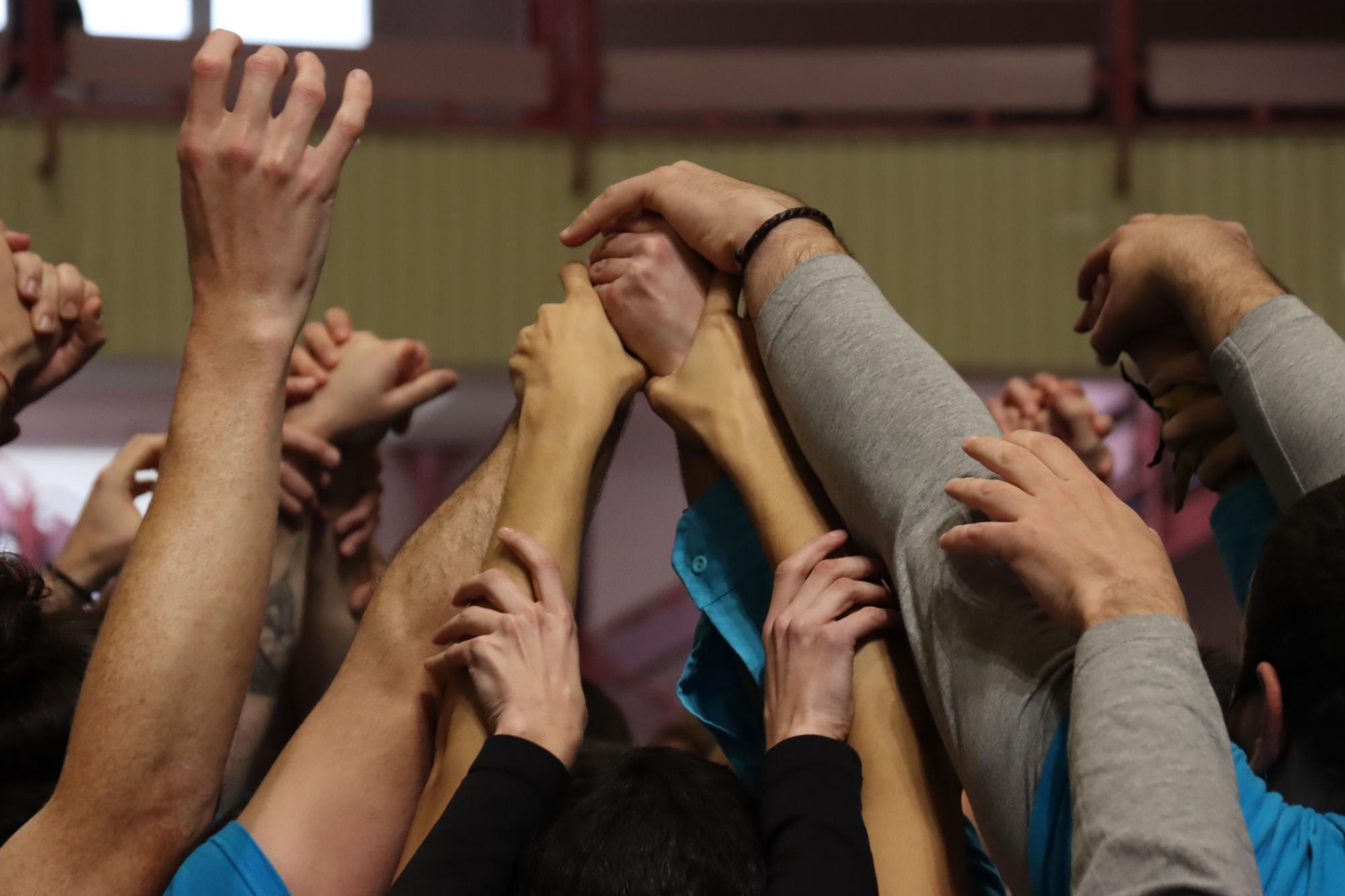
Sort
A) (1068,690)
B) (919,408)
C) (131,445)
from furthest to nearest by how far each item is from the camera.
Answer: (131,445) → (919,408) → (1068,690)

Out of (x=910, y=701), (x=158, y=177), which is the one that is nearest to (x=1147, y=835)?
(x=910, y=701)

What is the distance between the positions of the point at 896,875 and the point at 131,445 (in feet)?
3.95

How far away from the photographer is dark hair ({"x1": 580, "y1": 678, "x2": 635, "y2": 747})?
1.31 metres

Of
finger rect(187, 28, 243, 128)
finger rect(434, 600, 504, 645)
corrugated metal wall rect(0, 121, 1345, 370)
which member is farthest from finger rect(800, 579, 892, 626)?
corrugated metal wall rect(0, 121, 1345, 370)

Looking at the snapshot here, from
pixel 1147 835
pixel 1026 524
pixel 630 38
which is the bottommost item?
pixel 1147 835

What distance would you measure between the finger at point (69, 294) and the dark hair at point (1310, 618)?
3.43 feet

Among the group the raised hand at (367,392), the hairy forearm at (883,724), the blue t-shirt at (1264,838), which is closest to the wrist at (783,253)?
the hairy forearm at (883,724)

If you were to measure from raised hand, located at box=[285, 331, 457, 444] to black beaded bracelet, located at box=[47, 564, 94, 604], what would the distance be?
1.03 ft

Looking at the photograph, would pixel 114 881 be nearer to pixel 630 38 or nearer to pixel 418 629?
pixel 418 629

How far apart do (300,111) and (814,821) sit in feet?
1.89

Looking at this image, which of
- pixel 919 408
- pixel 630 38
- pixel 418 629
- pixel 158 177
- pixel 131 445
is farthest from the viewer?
pixel 630 38

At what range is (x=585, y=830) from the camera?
73 cm

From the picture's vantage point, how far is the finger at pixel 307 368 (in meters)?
1.46

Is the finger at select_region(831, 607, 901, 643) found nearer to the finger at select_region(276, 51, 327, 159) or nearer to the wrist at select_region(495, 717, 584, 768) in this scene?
the wrist at select_region(495, 717, 584, 768)
